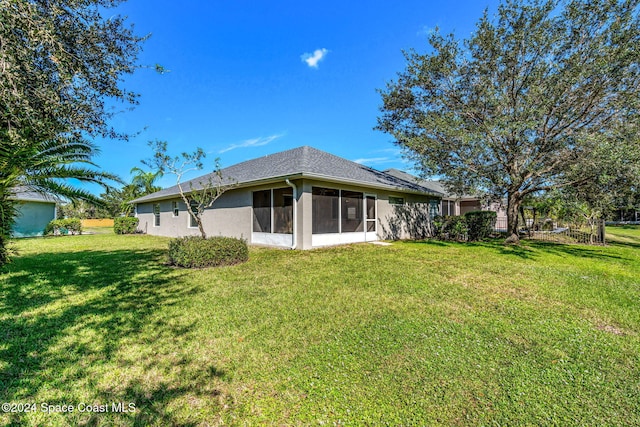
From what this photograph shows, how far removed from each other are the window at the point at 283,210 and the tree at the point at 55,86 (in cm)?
537

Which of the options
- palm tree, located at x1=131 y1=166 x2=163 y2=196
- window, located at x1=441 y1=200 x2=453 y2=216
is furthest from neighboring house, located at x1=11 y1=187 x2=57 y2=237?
window, located at x1=441 y1=200 x2=453 y2=216

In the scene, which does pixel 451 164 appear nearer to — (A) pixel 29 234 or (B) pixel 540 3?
(B) pixel 540 3

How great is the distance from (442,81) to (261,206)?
30.8 feet

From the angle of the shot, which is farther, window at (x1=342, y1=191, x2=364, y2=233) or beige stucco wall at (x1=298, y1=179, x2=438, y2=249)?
window at (x1=342, y1=191, x2=364, y2=233)

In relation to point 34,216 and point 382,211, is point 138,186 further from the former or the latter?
point 382,211

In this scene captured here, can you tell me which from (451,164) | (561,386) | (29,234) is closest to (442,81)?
(451,164)

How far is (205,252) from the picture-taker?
23.8 ft

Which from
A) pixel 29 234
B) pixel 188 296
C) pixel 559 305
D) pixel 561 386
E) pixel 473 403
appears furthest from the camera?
pixel 29 234

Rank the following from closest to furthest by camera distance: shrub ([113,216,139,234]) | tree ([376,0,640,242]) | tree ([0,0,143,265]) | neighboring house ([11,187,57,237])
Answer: tree ([0,0,143,265])
tree ([376,0,640,242])
neighboring house ([11,187,57,237])
shrub ([113,216,139,234])

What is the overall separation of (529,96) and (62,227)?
27219mm

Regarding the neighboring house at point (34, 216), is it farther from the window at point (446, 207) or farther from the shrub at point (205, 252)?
the window at point (446, 207)

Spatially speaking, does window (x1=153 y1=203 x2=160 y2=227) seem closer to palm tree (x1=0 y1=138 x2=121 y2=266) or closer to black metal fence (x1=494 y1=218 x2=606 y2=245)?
palm tree (x1=0 y1=138 x2=121 y2=266)

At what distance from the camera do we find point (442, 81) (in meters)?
11.9

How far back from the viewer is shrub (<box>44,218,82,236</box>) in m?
18.7
